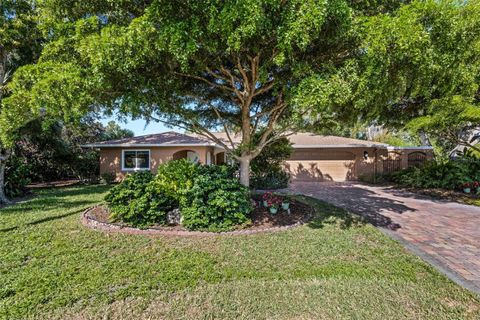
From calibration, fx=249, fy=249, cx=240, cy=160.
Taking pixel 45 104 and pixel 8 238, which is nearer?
pixel 45 104

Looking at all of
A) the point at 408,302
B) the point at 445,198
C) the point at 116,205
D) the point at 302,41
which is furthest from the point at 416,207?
A: the point at 116,205

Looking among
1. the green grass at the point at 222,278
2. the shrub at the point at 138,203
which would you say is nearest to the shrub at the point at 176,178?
the shrub at the point at 138,203

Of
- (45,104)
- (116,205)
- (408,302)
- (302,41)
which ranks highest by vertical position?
(302,41)

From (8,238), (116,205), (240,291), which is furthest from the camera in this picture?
(116,205)

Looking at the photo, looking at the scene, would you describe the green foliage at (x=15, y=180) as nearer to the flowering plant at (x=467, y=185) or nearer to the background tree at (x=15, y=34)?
the background tree at (x=15, y=34)

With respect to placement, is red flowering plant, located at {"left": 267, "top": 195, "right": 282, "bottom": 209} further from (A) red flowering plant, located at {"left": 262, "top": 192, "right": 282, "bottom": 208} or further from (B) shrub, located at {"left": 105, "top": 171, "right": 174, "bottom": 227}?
(B) shrub, located at {"left": 105, "top": 171, "right": 174, "bottom": 227}

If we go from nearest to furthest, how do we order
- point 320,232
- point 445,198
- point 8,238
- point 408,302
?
1. point 408,302
2. point 8,238
3. point 320,232
4. point 445,198

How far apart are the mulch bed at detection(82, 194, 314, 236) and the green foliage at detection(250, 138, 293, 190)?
474cm

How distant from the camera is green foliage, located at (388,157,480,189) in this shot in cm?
1238

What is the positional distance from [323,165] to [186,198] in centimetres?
1499

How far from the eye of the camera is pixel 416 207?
9.36 metres

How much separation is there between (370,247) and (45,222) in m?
8.46

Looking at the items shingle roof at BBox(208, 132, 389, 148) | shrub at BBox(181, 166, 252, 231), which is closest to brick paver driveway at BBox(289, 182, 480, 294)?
shrub at BBox(181, 166, 252, 231)

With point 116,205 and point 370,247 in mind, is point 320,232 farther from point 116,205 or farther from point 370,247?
point 116,205
